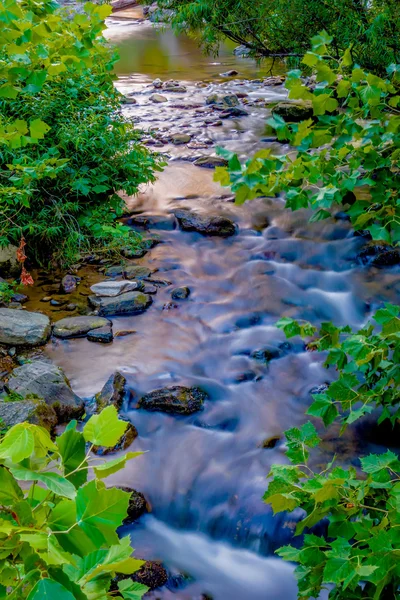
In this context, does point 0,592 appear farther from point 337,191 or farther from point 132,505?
point 132,505

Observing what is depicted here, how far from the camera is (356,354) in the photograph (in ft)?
7.04

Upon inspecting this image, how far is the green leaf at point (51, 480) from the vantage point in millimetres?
682

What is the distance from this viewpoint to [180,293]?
5.13 meters

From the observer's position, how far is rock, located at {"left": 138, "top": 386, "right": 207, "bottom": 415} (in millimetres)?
3795

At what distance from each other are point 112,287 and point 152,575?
9.28 ft

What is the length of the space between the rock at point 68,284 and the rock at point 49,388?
1.38m

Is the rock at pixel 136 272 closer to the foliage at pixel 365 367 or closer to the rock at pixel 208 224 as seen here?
the rock at pixel 208 224

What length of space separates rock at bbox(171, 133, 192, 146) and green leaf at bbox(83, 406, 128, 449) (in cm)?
853

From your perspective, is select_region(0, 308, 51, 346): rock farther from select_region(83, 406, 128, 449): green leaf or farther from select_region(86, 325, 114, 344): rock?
select_region(83, 406, 128, 449): green leaf

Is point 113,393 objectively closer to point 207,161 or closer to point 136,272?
point 136,272

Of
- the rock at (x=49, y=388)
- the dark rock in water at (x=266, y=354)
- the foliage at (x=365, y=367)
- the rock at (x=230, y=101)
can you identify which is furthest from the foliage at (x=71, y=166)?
the rock at (x=230, y=101)

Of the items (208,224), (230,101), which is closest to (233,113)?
(230,101)

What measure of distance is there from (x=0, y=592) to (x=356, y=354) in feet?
5.63

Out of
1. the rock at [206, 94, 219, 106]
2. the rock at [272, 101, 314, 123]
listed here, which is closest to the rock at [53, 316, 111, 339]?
the rock at [272, 101, 314, 123]
